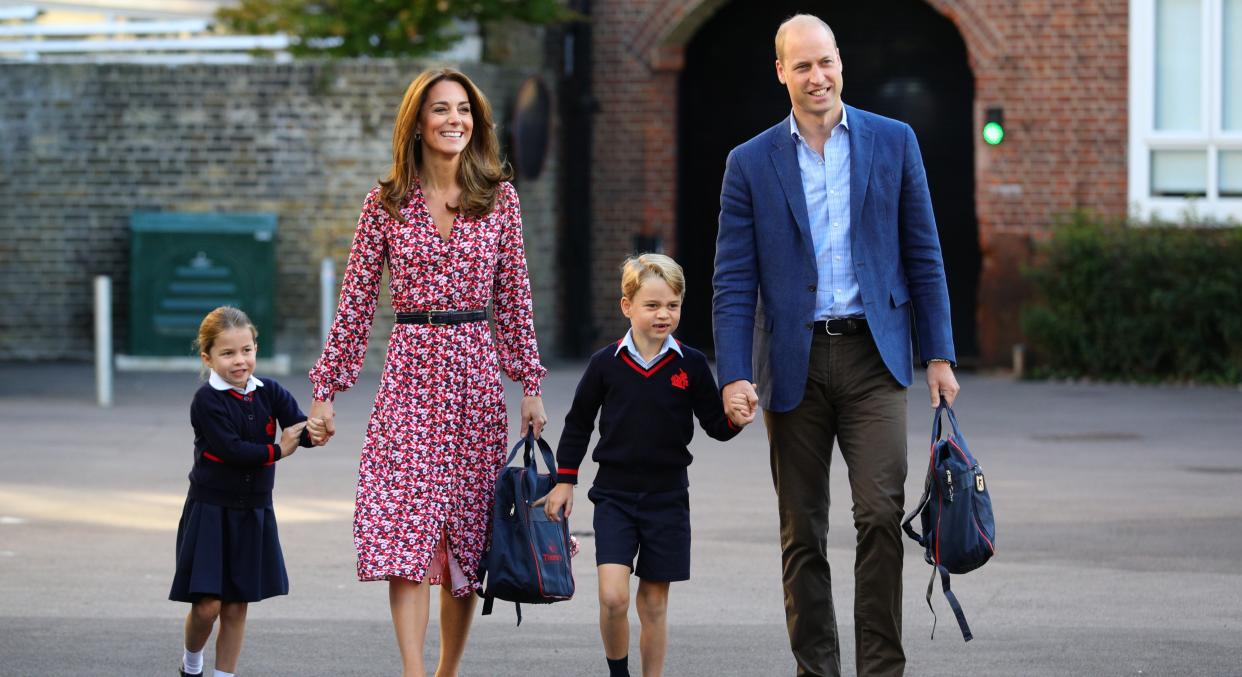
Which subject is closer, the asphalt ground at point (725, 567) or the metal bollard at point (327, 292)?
the asphalt ground at point (725, 567)

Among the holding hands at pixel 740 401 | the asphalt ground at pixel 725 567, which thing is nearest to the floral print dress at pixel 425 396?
the holding hands at pixel 740 401

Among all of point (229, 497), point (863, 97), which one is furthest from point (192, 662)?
point (863, 97)

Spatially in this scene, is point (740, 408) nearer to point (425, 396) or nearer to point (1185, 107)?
point (425, 396)

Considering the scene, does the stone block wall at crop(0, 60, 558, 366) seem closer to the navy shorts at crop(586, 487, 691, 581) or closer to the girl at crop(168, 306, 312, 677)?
the girl at crop(168, 306, 312, 677)

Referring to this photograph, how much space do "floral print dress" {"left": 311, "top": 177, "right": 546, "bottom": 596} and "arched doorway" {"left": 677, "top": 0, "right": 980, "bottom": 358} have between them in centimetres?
1283

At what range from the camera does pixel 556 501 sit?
5.52m

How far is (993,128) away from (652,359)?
39.0 ft

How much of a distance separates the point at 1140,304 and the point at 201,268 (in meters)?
7.93

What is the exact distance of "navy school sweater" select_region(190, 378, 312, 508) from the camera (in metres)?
5.61

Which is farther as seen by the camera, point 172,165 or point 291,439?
point 172,165

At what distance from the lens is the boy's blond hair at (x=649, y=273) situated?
5.58 meters

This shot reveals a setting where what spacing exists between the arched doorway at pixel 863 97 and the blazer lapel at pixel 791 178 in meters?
12.6

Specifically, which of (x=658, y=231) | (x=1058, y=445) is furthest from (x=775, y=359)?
(x=658, y=231)

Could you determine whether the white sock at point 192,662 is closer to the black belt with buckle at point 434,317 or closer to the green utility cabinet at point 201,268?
the black belt with buckle at point 434,317
